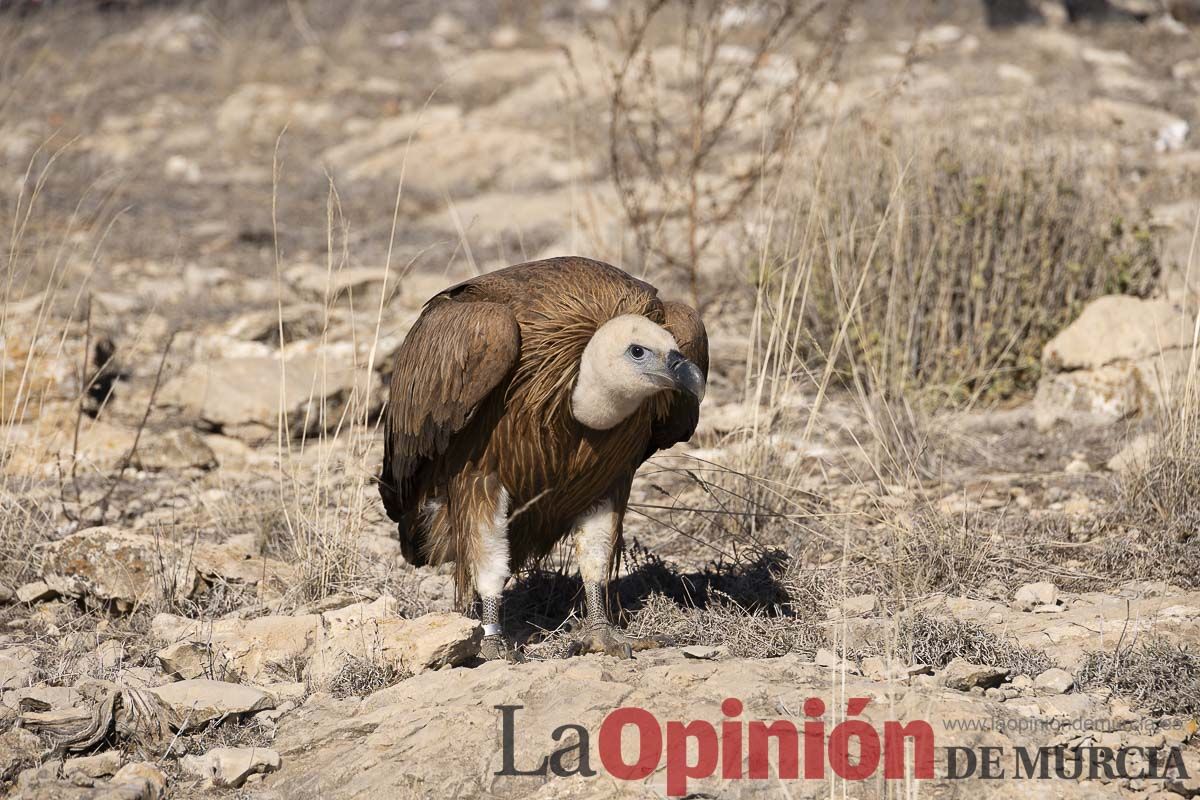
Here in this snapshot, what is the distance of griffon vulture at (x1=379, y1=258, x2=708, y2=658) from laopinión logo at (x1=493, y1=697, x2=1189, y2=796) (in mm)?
752

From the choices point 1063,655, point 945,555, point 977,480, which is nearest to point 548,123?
point 977,480

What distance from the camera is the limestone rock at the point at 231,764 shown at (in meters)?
3.50

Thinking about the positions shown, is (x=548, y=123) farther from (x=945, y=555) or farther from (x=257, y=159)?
(x=945, y=555)

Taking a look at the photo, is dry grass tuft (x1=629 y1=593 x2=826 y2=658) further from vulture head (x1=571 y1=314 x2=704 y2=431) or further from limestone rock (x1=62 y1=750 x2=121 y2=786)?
limestone rock (x1=62 y1=750 x2=121 y2=786)

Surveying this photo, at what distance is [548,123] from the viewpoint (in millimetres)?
13508

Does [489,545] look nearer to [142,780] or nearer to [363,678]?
[363,678]

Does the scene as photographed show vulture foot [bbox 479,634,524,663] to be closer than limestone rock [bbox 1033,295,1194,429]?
Yes

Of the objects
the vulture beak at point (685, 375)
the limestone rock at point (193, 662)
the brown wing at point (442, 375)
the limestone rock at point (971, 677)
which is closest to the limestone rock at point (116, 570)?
the limestone rock at point (193, 662)

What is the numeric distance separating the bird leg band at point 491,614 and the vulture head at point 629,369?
0.80 m

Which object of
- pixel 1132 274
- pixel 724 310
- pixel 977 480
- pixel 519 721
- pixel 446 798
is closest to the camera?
pixel 446 798

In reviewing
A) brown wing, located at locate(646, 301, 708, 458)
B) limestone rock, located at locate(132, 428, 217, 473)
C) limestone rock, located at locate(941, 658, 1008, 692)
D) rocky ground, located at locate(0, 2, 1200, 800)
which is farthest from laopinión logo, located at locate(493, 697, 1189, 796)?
limestone rock, located at locate(132, 428, 217, 473)

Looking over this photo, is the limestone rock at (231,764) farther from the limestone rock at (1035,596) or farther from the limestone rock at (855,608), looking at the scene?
the limestone rock at (1035,596)

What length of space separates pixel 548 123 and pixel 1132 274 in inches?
292

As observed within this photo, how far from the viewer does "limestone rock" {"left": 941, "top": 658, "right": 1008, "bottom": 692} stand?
372 centimetres
